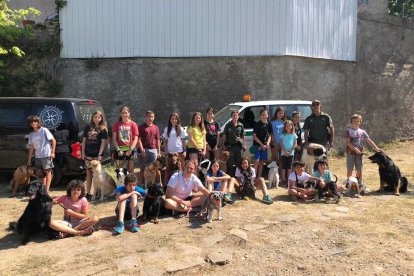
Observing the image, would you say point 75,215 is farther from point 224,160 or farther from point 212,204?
point 224,160

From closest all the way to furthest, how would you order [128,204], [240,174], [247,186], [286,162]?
[128,204], [247,186], [240,174], [286,162]

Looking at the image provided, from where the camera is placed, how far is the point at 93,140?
22.7 feet

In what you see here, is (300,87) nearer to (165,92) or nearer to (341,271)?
(165,92)

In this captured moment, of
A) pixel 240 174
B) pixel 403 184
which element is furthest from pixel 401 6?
pixel 240 174

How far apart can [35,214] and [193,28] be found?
8.17m

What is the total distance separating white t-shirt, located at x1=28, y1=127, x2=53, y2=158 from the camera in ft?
22.1

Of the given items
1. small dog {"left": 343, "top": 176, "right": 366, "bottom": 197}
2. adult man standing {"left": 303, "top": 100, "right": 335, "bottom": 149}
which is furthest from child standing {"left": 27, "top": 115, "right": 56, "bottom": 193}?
small dog {"left": 343, "top": 176, "right": 366, "bottom": 197}

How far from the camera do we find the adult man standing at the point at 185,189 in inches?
236

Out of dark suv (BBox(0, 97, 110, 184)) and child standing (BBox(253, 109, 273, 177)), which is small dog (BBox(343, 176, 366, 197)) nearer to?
child standing (BBox(253, 109, 273, 177))

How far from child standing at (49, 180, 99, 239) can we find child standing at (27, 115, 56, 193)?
150 cm

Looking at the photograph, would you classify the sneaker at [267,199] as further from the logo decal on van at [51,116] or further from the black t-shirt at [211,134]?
the logo decal on van at [51,116]

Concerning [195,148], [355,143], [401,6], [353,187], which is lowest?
[353,187]

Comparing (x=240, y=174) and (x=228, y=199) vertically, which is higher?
(x=240, y=174)

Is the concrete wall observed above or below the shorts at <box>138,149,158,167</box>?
above
